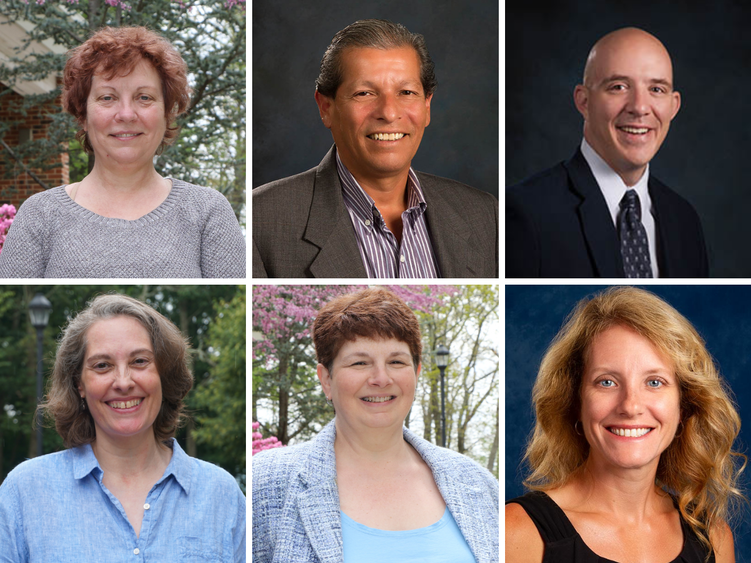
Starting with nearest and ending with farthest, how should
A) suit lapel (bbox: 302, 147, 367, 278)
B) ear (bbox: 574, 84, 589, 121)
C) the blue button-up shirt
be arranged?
the blue button-up shirt < suit lapel (bbox: 302, 147, 367, 278) < ear (bbox: 574, 84, 589, 121)

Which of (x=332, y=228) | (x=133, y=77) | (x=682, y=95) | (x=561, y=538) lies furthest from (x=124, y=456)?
(x=682, y=95)

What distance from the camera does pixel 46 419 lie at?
2.68 meters

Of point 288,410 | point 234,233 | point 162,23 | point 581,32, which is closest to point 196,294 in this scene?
point 234,233

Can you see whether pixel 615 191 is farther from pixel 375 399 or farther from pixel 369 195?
pixel 375 399

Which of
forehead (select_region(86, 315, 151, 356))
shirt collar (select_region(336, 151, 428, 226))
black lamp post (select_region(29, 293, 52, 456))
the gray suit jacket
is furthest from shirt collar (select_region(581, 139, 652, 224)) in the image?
black lamp post (select_region(29, 293, 52, 456))

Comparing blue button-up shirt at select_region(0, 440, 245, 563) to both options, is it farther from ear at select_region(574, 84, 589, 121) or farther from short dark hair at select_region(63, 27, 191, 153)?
ear at select_region(574, 84, 589, 121)

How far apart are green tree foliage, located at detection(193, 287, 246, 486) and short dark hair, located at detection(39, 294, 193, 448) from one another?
11 cm

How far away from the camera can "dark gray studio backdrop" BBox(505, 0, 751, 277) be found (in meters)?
2.81

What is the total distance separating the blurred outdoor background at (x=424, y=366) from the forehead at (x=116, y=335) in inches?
14.6

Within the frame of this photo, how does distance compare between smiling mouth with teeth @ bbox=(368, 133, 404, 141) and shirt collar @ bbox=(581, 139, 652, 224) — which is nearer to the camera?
smiling mouth with teeth @ bbox=(368, 133, 404, 141)

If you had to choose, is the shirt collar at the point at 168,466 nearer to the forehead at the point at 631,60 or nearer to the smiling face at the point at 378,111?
the smiling face at the point at 378,111

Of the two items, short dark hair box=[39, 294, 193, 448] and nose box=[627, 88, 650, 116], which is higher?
nose box=[627, 88, 650, 116]

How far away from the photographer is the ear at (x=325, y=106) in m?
2.71

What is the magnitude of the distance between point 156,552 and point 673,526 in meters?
1.70
